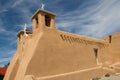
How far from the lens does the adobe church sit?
13.3 m

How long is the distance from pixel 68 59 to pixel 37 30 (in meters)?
3.76

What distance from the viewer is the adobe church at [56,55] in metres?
13.3

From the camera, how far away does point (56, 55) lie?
1442 cm

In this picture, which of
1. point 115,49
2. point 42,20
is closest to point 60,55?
point 42,20

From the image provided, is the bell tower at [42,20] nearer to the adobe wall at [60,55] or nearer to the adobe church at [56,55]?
the adobe church at [56,55]

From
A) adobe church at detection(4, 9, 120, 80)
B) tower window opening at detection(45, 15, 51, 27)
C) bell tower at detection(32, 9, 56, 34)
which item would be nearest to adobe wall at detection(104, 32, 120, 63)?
adobe church at detection(4, 9, 120, 80)

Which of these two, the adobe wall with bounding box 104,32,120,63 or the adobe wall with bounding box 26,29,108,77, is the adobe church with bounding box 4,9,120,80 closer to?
the adobe wall with bounding box 26,29,108,77

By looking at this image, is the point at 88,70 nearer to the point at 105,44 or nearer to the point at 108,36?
the point at 105,44

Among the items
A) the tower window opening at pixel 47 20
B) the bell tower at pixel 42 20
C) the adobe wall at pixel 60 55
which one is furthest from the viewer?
the tower window opening at pixel 47 20

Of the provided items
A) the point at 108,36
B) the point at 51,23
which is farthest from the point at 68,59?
the point at 108,36

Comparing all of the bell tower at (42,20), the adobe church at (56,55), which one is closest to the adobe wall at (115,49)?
the adobe church at (56,55)

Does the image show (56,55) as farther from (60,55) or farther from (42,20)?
(42,20)

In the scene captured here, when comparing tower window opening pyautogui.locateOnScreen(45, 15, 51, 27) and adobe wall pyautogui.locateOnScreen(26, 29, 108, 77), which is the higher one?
tower window opening pyautogui.locateOnScreen(45, 15, 51, 27)

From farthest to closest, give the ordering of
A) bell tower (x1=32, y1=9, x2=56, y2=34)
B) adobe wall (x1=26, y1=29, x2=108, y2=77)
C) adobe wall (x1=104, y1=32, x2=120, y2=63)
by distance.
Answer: adobe wall (x1=104, y1=32, x2=120, y2=63)
bell tower (x1=32, y1=9, x2=56, y2=34)
adobe wall (x1=26, y1=29, x2=108, y2=77)
